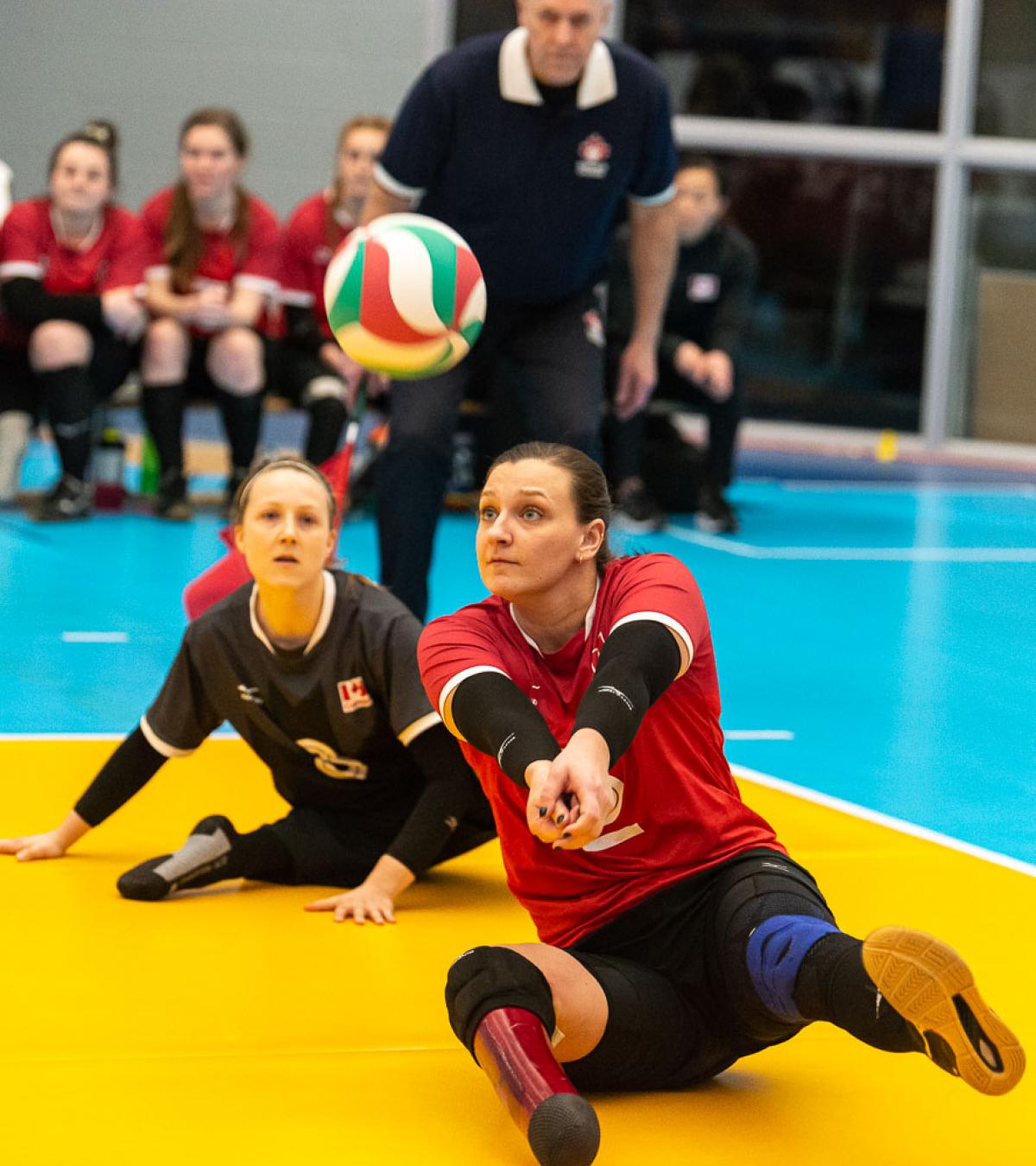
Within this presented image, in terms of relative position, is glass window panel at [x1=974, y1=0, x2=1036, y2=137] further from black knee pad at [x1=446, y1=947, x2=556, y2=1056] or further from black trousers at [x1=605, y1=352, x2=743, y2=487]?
black knee pad at [x1=446, y1=947, x2=556, y2=1056]

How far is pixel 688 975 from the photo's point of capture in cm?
259

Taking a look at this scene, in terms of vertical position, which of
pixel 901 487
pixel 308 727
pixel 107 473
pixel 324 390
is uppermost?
pixel 324 390

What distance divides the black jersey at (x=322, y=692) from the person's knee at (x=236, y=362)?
437cm

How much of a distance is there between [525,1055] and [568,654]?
0.58 meters

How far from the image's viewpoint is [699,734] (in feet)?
8.74

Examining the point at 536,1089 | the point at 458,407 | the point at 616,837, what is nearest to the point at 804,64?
the point at 458,407

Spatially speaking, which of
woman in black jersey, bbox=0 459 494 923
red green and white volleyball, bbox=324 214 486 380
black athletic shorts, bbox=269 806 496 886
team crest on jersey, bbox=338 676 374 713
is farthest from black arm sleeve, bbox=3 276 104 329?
team crest on jersey, bbox=338 676 374 713

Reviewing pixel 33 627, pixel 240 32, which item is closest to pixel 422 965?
pixel 33 627

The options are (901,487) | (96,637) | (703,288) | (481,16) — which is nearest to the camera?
(96,637)

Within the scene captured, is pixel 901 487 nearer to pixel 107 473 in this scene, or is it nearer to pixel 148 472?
pixel 148 472

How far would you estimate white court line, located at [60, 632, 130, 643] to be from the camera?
5.55 metres

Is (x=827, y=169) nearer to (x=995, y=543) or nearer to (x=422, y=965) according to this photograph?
(x=995, y=543)

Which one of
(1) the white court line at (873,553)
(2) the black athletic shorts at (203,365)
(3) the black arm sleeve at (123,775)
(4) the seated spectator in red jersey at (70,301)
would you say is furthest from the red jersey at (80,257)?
(3) the black arm sleeve at (123,775)

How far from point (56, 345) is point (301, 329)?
3.71 ft
